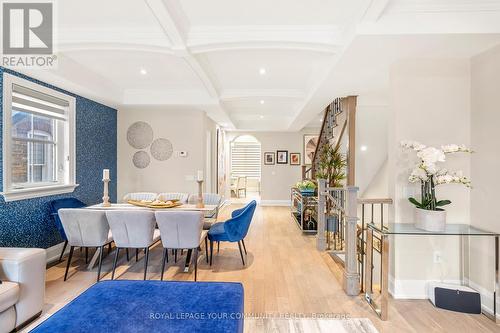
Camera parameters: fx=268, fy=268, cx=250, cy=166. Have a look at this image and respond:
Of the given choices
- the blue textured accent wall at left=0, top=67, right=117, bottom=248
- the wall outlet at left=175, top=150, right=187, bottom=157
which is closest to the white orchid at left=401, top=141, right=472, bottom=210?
the wall outlet at left=175, top=150, right=187, bottom=157

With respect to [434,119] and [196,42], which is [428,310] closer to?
[434,119]

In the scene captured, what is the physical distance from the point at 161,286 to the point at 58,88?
3.58m

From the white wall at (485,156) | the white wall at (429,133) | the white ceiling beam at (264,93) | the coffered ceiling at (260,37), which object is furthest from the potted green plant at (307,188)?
the white wall at (485,156)

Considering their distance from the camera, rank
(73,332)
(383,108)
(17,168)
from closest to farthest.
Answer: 1. (73,332)
2. (17,168)
3. (383,108)

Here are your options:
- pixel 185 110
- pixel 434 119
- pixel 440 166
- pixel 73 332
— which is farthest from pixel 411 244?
pixel 185 110

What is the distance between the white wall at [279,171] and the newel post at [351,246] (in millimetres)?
6194

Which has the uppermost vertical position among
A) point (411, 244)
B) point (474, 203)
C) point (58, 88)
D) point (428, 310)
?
point (58, 88)

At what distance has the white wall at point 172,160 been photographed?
18.3 feet

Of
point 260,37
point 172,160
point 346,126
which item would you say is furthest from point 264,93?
point 172,160

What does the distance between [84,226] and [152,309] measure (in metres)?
2.10

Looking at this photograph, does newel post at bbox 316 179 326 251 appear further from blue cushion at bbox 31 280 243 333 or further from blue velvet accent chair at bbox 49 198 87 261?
blue velvet accent chair at bbox 49 198 87 261

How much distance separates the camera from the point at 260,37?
268cm

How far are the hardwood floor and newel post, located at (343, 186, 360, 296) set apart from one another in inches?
4.5

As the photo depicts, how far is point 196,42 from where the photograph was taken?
275cm
